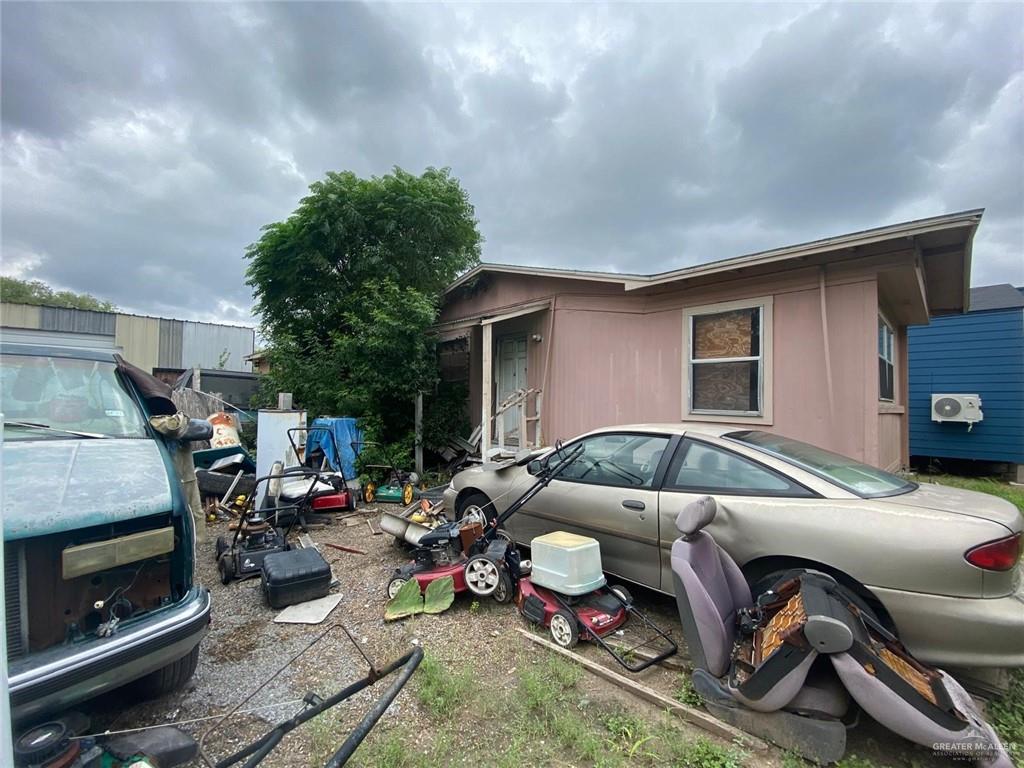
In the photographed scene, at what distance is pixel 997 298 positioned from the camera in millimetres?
10727

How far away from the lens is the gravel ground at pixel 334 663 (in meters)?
2.32

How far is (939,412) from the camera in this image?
10391mm

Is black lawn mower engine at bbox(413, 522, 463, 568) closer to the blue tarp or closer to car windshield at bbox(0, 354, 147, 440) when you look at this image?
car windshield at bbox(0, 354, 147, 440)

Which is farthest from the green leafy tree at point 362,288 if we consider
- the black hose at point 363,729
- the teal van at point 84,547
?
the black hose at point 363,729

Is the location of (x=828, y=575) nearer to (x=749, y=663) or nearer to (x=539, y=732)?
(x=749, y=663)

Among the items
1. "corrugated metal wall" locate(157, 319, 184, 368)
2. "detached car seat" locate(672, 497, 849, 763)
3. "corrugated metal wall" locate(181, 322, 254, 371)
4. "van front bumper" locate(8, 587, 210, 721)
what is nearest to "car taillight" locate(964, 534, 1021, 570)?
"detached car seat" locate(672, 497, 849, 763)

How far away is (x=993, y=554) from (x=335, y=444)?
7961mm

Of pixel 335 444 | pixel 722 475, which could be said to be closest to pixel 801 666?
pixel 722 475

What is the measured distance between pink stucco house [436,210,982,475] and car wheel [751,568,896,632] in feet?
10.1

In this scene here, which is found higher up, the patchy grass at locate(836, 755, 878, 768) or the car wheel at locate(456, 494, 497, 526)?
the car wheel at locate(456, 494, 497, 526)

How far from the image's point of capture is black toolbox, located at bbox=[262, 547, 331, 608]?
378cm

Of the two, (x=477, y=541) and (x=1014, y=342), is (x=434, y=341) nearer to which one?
(x=477, y=541)

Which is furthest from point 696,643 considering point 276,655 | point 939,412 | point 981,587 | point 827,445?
point 939,412

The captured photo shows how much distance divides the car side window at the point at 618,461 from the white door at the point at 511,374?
163 inches
